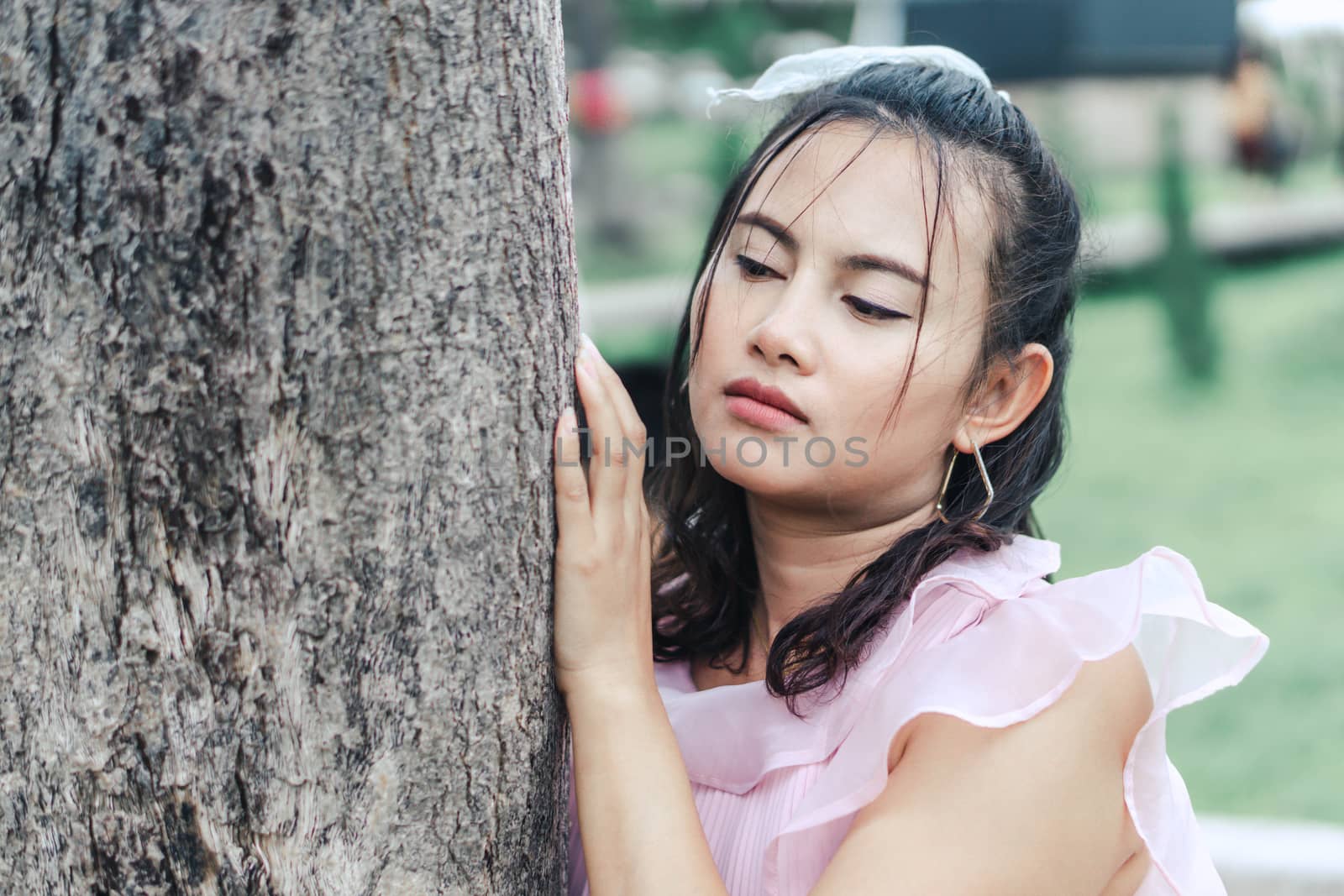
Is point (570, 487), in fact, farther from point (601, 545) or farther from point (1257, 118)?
point (1257, 118)

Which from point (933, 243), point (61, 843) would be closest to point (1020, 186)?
point (933, 243)

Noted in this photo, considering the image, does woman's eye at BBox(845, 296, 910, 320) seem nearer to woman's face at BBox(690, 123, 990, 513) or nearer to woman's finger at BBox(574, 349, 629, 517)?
woman's face at BBox(690, 123, 990, 513)

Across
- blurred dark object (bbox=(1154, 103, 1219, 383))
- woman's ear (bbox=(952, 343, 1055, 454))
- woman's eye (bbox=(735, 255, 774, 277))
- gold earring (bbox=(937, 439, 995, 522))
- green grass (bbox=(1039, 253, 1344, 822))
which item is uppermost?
woman's eye (bbox=(735, 255, 774, 277))

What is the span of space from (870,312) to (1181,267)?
9.19 m

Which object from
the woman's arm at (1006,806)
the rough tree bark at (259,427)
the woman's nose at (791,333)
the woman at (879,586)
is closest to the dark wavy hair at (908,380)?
the woman at (879,586)

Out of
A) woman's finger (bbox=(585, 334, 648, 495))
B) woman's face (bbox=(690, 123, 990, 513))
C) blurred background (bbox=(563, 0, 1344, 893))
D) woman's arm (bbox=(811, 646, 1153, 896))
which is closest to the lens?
woman's arm (bbox=(811, 646, 1153, 896))

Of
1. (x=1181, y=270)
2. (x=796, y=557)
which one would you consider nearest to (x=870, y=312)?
(x=796, y=557)

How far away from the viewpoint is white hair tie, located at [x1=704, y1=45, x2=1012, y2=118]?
1771mm

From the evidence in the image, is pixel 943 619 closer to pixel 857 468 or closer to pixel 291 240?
pixel 857 468

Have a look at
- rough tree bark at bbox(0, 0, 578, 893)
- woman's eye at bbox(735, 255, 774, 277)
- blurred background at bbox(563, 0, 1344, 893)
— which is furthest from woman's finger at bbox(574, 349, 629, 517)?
blurred background at bbox(563, 0, 1344, 893)

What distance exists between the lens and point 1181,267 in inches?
385

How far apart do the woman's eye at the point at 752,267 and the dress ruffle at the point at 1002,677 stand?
0.44 m

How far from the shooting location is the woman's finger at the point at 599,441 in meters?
1.36

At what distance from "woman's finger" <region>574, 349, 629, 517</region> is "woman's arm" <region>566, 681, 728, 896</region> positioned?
0.21 m
